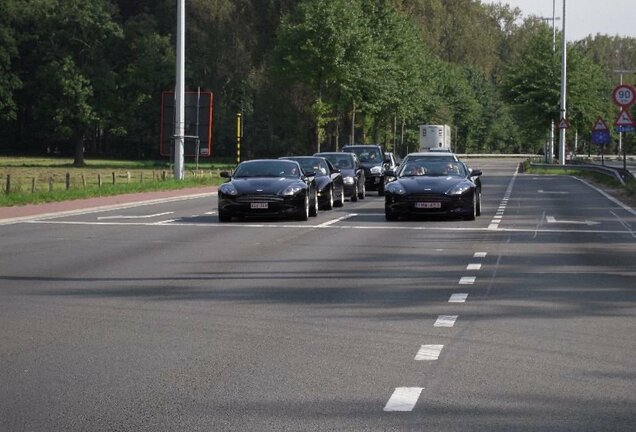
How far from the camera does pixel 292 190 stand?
84.6 feet

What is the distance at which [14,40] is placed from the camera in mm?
90188

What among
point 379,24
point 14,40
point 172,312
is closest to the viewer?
point 172,312

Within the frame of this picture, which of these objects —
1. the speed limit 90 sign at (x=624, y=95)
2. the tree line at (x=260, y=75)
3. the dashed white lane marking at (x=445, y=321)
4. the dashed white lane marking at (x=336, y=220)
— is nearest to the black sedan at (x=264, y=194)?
the dashed white lane marking at (x=336, y=220)

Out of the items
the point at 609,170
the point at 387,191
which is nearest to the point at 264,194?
the point at 387,191

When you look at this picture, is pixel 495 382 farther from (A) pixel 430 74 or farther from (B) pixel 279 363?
(A) pixel 430 74

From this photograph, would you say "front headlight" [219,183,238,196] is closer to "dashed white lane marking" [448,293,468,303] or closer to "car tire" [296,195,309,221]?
"car tire" [296,195,309,221]

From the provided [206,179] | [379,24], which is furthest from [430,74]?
[206,179]

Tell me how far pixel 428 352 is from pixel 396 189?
630 inches

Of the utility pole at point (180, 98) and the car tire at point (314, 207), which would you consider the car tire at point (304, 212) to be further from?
the utility pole at point (180, 98)

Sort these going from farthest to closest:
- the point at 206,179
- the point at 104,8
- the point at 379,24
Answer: the point at 104,8
the point at 379,24
the point at 206,179

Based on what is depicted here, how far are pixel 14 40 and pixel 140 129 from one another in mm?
20605

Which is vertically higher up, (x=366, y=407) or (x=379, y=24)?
(x=379, y=24)

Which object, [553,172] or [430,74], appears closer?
[553,172]

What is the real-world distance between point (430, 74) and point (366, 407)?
8804 centimetres
